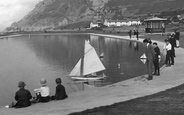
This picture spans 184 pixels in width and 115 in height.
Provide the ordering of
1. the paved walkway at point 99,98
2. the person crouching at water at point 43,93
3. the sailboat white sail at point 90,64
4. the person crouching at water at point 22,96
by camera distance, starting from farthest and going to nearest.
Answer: the sailboat white sail at point 90,64
the person crouching at water at point 43,93
the person crouching at water at point 22,96
the paved walkway at point 99,98

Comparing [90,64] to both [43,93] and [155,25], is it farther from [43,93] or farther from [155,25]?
[155,25]

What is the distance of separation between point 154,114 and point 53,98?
6557 millimetres

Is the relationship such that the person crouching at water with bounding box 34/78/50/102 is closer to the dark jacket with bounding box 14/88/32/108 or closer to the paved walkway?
the paved walkway

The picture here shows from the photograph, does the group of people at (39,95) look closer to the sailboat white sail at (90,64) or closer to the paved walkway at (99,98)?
the paved walkway at (99,98)

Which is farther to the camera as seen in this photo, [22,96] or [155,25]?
[155,25]

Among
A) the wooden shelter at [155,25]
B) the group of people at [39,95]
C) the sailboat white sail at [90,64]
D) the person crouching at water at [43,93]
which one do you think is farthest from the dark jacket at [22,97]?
the wooden shelter at [155,25]

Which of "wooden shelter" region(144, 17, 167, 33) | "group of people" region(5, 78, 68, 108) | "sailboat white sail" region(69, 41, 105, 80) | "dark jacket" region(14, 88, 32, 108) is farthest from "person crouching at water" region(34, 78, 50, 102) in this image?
"wooden shelter" region(144, 17, 167, 33)

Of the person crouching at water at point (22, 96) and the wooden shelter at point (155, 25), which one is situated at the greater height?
the wooden shelter at point (155, 25)

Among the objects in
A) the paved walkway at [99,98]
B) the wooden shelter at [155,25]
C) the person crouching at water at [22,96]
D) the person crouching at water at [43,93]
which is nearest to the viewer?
the paved walkway at [99,98]

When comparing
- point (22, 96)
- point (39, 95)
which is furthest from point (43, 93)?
point (22, 96)

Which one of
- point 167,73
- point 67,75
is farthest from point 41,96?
point 67,75

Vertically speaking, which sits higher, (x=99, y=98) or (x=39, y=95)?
(x=39, y=95)

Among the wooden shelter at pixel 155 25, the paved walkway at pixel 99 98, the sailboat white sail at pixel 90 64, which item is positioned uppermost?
the wooden shelter at pixel 155 25

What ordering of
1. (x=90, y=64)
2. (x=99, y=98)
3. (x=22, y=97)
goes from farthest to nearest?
(x=90, y=64)
(x=99, y=98)
(x=22, y=97)
